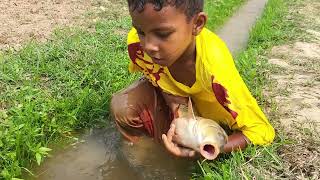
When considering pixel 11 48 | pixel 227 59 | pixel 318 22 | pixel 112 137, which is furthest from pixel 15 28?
pixel 318 22

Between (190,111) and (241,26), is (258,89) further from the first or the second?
(241,26)

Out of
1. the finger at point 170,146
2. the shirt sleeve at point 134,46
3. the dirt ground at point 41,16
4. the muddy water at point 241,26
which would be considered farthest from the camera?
the muddy water at point 241,26

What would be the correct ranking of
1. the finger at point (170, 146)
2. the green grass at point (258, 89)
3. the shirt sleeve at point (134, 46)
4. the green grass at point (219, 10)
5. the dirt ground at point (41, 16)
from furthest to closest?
the green grass at point (219, 10), the dirt ground at point (41, 16), the shirt sleeve at point (134, 46), the green grass at point (258, 89), the finger at point (170, 146)

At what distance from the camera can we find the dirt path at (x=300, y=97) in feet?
8.16

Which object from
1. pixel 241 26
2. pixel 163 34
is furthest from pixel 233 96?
pixel 241 26

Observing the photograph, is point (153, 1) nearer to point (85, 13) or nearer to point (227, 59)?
point (227, 59)

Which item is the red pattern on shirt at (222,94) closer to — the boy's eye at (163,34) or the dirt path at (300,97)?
the boy's eye at (163,34)

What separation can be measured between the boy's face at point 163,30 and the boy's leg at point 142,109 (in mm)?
627

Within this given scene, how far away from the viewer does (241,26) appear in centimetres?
635

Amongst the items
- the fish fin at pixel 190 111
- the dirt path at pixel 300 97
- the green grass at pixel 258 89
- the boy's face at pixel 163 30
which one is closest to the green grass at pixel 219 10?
the green grass at pixel 258 89

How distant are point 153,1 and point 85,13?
3430 mm

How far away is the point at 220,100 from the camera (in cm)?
237

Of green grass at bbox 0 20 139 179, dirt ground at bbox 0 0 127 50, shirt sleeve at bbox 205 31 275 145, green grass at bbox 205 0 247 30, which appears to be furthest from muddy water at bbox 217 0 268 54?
shirt sleeve at bbox 205 31 275 145

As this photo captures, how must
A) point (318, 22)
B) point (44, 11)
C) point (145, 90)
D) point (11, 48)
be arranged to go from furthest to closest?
point (318, 22), point (44, 11), point (11, 48), point (145, 90)
